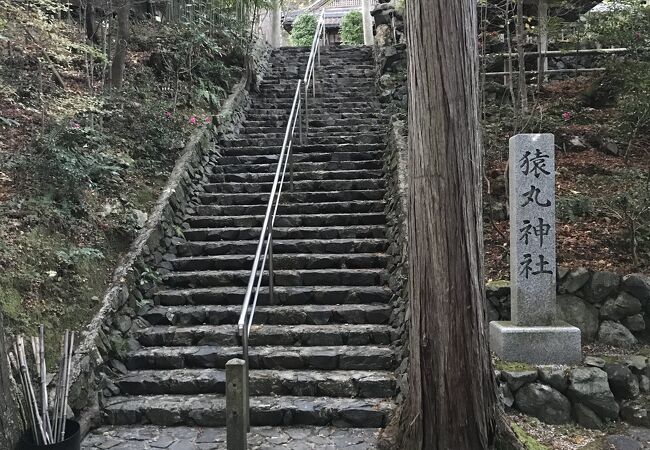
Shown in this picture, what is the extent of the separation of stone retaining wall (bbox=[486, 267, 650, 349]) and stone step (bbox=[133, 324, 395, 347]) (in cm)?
131

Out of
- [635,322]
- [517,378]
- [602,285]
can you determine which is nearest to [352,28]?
[602,285]

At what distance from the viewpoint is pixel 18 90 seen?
265 inches

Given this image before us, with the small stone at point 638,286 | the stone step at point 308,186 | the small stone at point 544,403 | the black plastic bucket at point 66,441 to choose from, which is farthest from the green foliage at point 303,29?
the black plastic bucket at point 66,441

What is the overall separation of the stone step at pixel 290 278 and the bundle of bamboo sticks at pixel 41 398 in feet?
7.23

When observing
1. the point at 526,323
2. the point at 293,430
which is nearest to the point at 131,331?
the point at 293,430

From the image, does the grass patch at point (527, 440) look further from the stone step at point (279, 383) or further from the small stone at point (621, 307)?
the small stone at point (621, 307)

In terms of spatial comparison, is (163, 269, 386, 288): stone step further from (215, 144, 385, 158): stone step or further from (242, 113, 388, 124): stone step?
(242, 113, 388, 124): stone step

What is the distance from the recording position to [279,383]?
4473 mm

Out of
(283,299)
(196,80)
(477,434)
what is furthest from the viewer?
(196,80)

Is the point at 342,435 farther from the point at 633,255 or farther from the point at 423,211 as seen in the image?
the point at 633,255

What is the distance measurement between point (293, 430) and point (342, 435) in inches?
16.0

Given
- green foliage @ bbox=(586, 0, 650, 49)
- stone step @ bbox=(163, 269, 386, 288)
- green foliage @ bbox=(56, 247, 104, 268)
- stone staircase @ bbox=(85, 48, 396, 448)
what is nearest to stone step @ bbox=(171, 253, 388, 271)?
stone staircase @ bbox=(85, 48, 396, 448)

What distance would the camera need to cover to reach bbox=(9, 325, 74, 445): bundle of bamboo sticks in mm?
3295

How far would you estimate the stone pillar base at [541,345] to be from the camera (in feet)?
15.3
